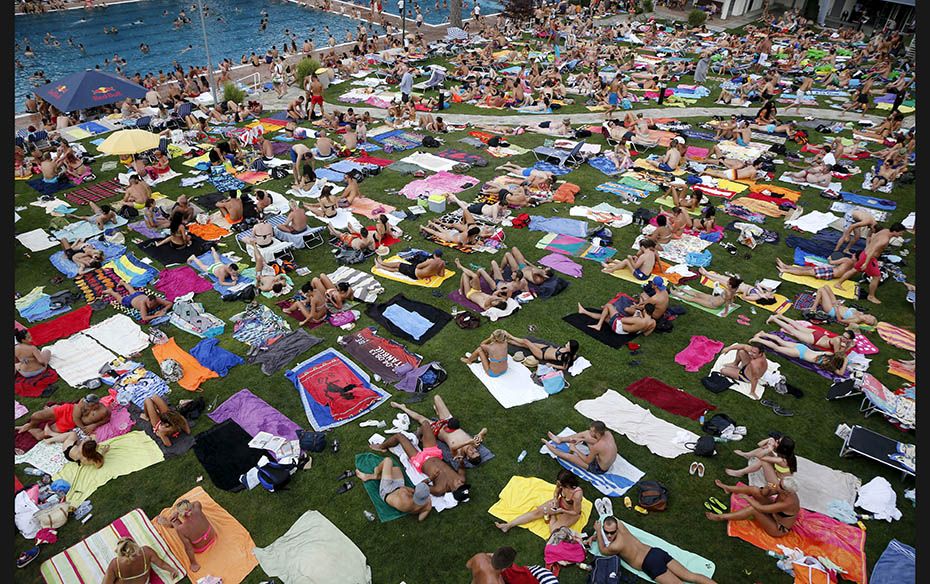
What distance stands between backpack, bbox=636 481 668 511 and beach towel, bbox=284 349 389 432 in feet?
14.2

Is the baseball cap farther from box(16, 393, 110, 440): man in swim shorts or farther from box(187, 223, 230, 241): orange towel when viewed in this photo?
box(187, 223, 230, 241): orange towel

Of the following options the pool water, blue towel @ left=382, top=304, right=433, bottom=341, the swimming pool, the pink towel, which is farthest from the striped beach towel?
the pool water

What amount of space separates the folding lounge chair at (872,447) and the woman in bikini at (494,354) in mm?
5387

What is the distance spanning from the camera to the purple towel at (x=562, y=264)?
41.2 ft

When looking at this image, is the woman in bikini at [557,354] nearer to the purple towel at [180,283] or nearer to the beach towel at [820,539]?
the beach towel at [820,539]

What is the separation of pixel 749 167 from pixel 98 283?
18.2 metres

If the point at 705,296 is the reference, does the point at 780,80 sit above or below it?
above

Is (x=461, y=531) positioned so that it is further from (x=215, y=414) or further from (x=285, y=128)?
(x=285, y=128)

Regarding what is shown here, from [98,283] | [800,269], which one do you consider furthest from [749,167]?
[98,283]

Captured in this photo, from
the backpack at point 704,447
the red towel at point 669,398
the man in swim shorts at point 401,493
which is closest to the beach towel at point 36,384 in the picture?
the man in swim shorts at point 401,493

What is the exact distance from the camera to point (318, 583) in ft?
21.2

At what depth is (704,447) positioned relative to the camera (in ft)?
26.7

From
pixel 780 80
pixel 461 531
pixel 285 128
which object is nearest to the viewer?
pixel 461 531

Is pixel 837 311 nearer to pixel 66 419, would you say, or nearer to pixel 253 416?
pixel 253 416
